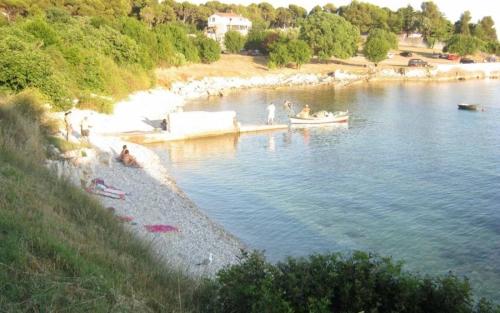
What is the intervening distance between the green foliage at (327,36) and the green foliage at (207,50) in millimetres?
20055

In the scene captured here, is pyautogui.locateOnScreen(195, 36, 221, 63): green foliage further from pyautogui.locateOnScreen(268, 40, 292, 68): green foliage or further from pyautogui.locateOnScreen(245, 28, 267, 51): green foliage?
pyautogui.locateOnScreen(245, 28, 267, 51): green foliage

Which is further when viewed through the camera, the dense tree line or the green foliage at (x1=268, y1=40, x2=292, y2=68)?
the green foliage at (x1=268, y1=40, x2=292, y2=68)

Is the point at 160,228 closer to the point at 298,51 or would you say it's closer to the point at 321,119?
the point at 321,119

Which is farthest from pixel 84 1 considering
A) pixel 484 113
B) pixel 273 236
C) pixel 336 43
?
pixel 273 236

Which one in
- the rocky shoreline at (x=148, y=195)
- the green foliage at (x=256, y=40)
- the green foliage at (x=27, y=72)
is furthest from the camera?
the green foliage at (x=256, y=40)

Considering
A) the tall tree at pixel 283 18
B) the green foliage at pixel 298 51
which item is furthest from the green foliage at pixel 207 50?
the tall tree at pixel 283 18

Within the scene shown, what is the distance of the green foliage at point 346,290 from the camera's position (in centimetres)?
677

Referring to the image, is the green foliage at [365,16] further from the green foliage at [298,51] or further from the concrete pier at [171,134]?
the concrete pier at [171,134]

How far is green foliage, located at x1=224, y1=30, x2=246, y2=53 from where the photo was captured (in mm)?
105938

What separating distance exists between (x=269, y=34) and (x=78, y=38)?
5878 centimetres

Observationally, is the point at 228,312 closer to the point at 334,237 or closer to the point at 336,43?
the point at 334,237

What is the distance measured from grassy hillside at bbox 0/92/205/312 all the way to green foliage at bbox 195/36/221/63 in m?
78.5

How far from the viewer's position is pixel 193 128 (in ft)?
121

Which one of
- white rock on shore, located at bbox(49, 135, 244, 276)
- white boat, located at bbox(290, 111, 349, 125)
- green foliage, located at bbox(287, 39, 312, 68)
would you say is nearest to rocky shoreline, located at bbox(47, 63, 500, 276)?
white rock on shore, located at bbox(49, 135, 244, 276)
